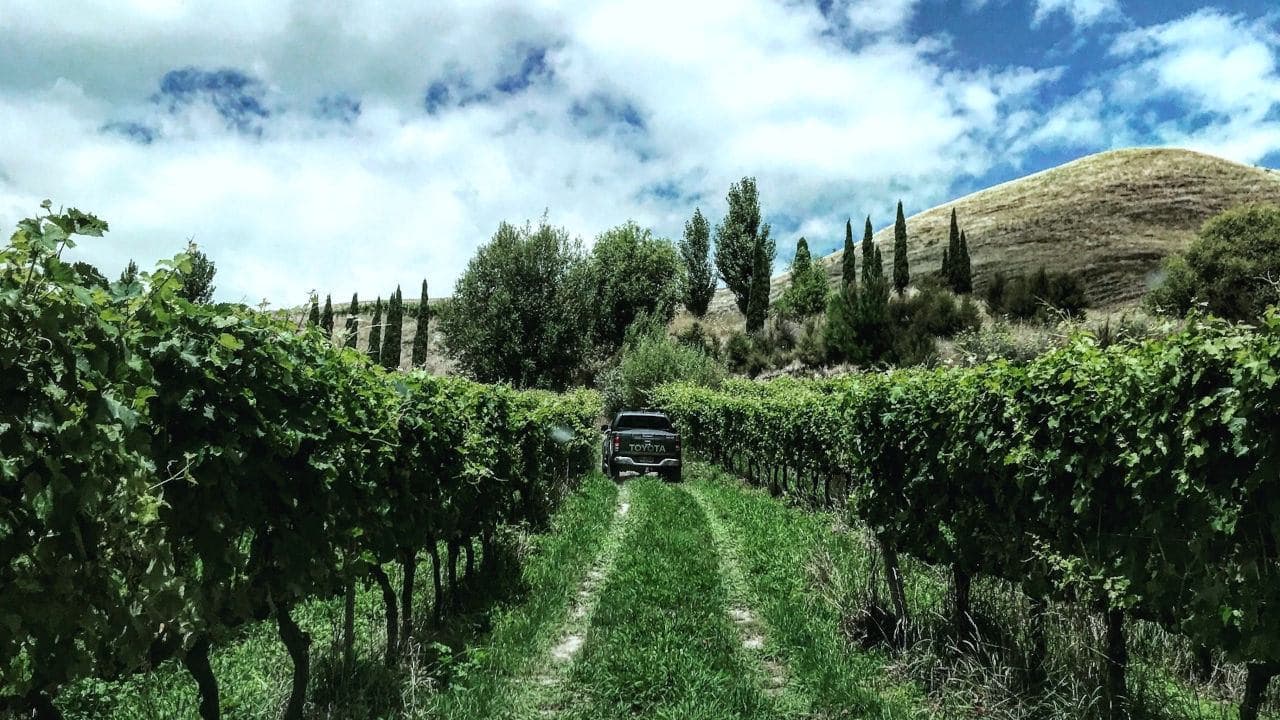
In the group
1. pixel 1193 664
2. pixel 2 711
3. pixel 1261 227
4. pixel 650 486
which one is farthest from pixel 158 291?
pixel 1261 227

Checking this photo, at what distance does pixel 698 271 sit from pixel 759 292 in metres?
11.5

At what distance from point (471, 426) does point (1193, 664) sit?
6.16m

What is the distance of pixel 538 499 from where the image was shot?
12211 millimetres

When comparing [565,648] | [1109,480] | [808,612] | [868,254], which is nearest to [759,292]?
[868,254]

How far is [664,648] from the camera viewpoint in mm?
6176

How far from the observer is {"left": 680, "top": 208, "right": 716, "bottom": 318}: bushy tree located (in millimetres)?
64188

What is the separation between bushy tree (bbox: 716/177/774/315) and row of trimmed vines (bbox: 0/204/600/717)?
56.5 m

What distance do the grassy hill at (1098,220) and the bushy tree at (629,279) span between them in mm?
6154

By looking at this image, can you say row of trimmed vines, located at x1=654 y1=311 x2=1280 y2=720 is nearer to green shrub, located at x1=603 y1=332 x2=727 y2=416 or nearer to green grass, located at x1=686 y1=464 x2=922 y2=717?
green grass, located at x1=686 y1=464 x2=922 y2=717

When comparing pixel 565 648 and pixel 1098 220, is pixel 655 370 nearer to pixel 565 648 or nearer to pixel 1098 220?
pixel 565 648

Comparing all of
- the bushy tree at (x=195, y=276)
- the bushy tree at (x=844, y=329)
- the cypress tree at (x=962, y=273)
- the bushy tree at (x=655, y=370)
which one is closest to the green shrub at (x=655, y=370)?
the bushy tree at (x=655, y=370)

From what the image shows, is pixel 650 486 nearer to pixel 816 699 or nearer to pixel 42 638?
pixel 816 699

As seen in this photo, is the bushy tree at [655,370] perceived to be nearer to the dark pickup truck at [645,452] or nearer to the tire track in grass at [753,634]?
the dark pickup truck at [645,452]

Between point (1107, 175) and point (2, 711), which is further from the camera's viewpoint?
point (1107, 175)
